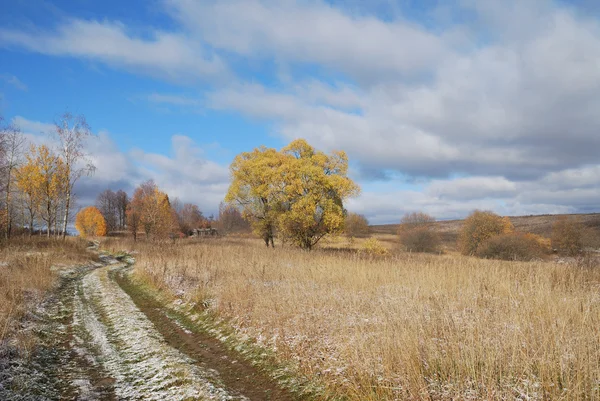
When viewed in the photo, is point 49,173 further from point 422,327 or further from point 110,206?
point 110,206

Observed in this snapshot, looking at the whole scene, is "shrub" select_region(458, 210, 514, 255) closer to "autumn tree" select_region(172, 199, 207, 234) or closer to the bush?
the bush

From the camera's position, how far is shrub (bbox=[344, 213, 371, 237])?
77.1 m

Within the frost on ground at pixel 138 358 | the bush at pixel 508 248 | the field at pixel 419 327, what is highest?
the field at pixel 419 327

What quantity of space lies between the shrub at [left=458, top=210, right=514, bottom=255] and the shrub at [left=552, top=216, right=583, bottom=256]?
5.88 m

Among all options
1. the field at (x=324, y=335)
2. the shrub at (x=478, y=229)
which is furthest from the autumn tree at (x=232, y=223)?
the field at (x=324, y=335)

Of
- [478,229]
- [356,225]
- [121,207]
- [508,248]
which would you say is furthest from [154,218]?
[121,207]

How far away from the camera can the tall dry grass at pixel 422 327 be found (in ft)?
14.3

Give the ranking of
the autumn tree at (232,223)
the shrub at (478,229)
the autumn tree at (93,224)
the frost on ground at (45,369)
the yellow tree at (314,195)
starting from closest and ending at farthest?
the frost on ground at (45,369), the yellow tree at (314,195), the shrub at (478,229), the autumn tree at (93,224), the autumn tree at (232,223)

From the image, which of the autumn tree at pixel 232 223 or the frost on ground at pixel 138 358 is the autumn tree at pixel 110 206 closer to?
the autumn tree at pixel 232 223

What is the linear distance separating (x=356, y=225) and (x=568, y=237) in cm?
4401

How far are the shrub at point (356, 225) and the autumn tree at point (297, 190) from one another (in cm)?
4447

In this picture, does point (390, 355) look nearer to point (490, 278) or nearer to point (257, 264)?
point (490, 278)

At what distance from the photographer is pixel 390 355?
16.6 ft

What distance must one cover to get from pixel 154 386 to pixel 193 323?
4054 millimetres
